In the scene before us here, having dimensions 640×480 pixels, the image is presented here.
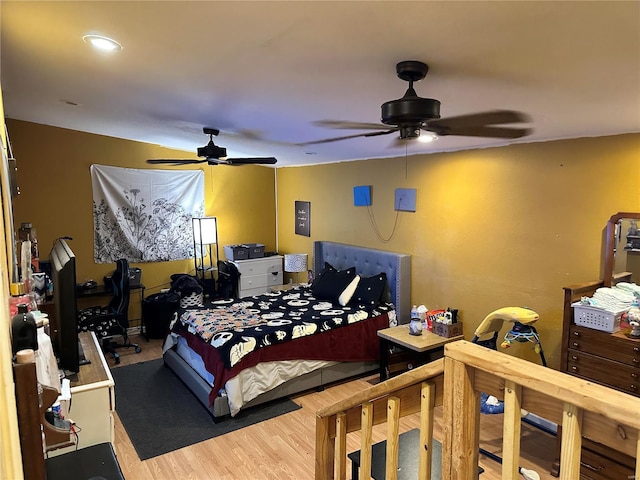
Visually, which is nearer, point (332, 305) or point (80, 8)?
point (80, 8)

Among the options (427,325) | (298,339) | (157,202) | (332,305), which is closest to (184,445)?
(298,339)

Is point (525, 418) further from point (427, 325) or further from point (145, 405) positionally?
point (145, 405)

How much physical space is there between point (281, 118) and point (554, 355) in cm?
286

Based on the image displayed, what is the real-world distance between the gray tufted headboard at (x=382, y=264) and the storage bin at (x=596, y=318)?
2006 mm

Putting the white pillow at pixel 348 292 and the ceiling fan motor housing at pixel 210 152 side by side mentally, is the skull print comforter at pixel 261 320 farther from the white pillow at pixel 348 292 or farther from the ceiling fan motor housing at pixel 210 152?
the ceiling fan motor housing at pixel 210 152

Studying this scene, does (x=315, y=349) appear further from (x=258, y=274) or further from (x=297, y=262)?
(x=258, y=274)

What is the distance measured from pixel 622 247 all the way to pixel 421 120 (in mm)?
2041

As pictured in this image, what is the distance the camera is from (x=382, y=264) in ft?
15.9

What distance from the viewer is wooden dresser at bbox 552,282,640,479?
8.07 feet

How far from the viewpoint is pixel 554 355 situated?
336 cm

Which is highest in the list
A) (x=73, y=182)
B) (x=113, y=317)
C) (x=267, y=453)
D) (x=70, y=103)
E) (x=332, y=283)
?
(x=70, y=103)

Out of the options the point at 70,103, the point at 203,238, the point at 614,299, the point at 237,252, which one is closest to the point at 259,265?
the point at 237,252

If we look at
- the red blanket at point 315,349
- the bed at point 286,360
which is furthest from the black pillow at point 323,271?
the red blanket at point 315,349

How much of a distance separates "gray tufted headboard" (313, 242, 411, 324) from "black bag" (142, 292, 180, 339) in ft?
7.09
